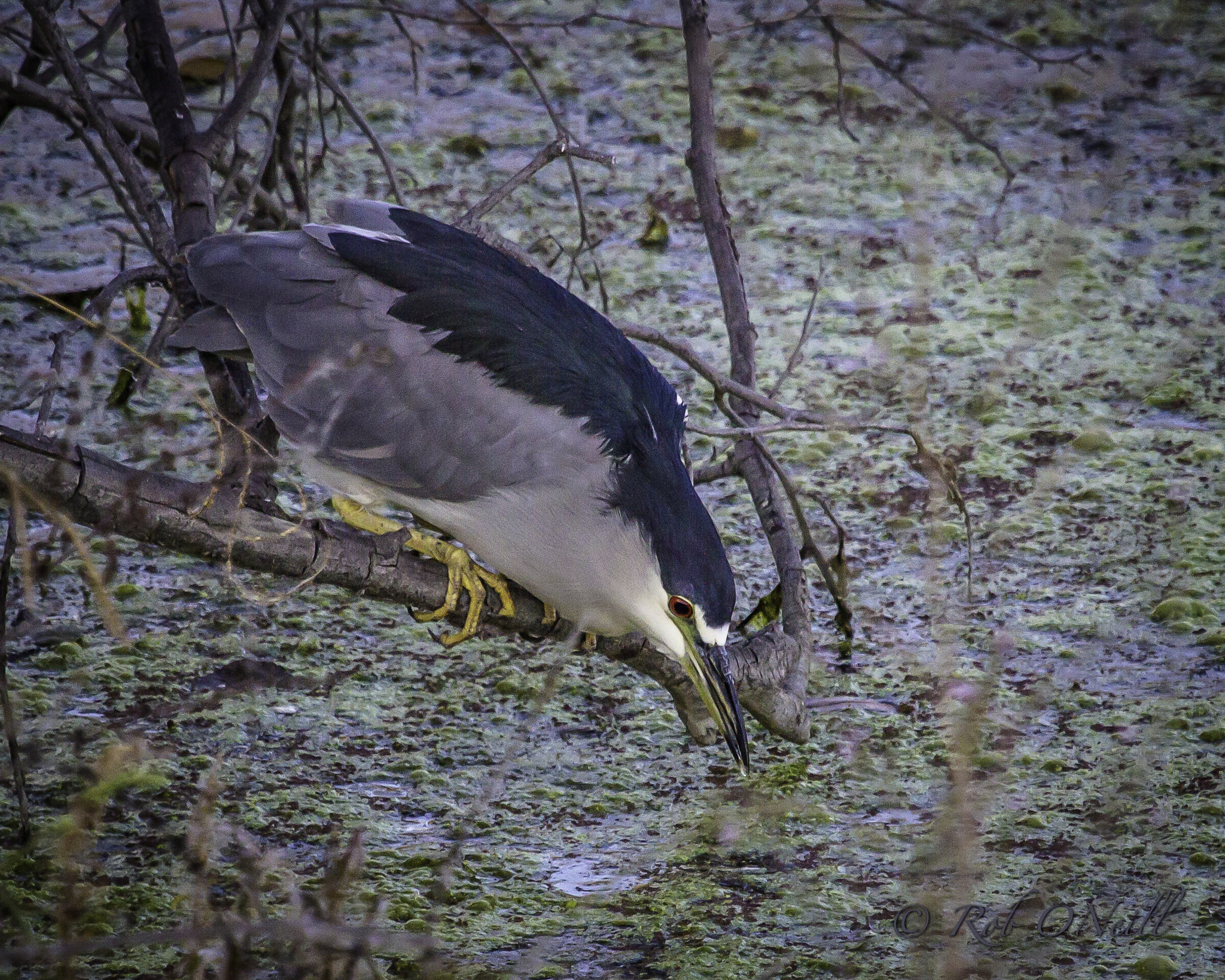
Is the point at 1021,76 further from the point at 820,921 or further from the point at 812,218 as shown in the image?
the point at 820,921

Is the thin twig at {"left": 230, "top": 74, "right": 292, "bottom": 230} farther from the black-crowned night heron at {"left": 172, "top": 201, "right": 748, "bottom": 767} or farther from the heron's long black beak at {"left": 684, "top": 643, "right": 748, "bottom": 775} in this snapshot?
the heron's long black beak at {"left": 684, "top": 643, "right": 748, "bottom": 775}

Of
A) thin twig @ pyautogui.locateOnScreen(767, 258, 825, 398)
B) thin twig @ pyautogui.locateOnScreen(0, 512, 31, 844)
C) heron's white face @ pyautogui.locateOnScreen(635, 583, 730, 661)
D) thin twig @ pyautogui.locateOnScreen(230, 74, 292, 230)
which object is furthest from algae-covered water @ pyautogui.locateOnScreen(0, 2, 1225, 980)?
thin twig @ pyautogui.locateOnScreen(230, 74, 292, 230)

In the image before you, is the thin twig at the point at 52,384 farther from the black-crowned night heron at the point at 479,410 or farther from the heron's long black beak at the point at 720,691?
the heron's long black beak at the point at 720,691

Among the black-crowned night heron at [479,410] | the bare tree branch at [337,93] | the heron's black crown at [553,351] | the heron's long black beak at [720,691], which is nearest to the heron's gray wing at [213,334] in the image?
the black-crowned night heron at [479,410]

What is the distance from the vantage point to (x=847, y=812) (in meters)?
2.64

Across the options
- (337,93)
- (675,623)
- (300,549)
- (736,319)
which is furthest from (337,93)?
(675,623)

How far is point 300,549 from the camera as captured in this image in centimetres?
212

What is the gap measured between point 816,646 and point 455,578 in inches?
39.6

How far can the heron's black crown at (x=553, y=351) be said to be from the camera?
2.26m

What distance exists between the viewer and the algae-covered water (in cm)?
234

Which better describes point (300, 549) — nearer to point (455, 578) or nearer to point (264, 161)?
point (455, 578)

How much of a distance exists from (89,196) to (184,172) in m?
2.03

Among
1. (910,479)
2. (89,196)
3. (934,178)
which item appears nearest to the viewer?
(910,479)

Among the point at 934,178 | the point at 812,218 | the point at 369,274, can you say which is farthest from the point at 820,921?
the point at 934,178
